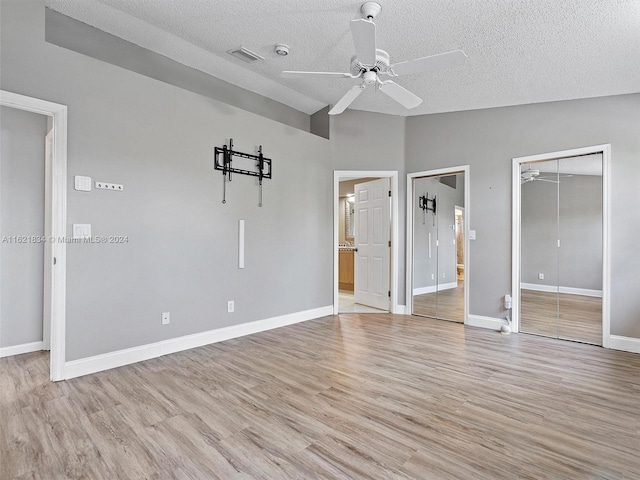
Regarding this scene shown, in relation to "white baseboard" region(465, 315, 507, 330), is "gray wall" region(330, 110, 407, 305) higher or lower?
higher

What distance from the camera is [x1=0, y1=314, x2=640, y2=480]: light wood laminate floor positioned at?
1747mm

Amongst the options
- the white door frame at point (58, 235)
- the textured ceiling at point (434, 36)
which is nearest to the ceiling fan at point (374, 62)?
the textured ceiling at point (434, 36)

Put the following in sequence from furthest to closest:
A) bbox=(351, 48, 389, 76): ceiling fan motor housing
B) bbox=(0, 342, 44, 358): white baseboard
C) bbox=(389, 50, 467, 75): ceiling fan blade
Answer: bbox=(0, 342, 44, 358): white baseboard < bbox=(351, 48, 389, 76): ceiling fan motor housing < bbox=(389, 50, 467, 75): ceiling fan blade

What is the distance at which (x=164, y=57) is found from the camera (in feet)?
12.7

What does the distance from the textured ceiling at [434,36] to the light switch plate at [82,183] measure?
1.51 meters

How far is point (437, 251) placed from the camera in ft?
17.1

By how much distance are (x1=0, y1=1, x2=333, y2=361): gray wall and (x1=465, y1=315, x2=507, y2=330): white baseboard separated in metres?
2.33

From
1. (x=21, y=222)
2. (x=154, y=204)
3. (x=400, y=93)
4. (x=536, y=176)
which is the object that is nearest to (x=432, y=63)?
(x=400, y=93)

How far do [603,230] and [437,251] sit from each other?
1.97 m

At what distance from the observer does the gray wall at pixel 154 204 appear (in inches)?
109

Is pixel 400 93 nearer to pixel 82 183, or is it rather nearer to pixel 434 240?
pixel 434 240

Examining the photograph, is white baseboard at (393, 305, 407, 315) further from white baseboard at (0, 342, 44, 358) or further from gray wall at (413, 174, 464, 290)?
white baseboard at (0, 342, 44, 358)

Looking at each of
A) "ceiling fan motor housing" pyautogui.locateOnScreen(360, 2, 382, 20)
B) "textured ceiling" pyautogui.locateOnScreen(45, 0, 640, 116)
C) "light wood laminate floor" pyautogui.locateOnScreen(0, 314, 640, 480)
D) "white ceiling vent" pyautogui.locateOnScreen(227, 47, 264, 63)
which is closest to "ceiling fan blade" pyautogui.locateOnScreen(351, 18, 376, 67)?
"ceiling fan motor housing" pyautogui.locateOnScreen(360, 2, 382, 20)

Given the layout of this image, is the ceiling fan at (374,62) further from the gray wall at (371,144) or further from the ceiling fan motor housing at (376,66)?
the gray wall at (371,144)
